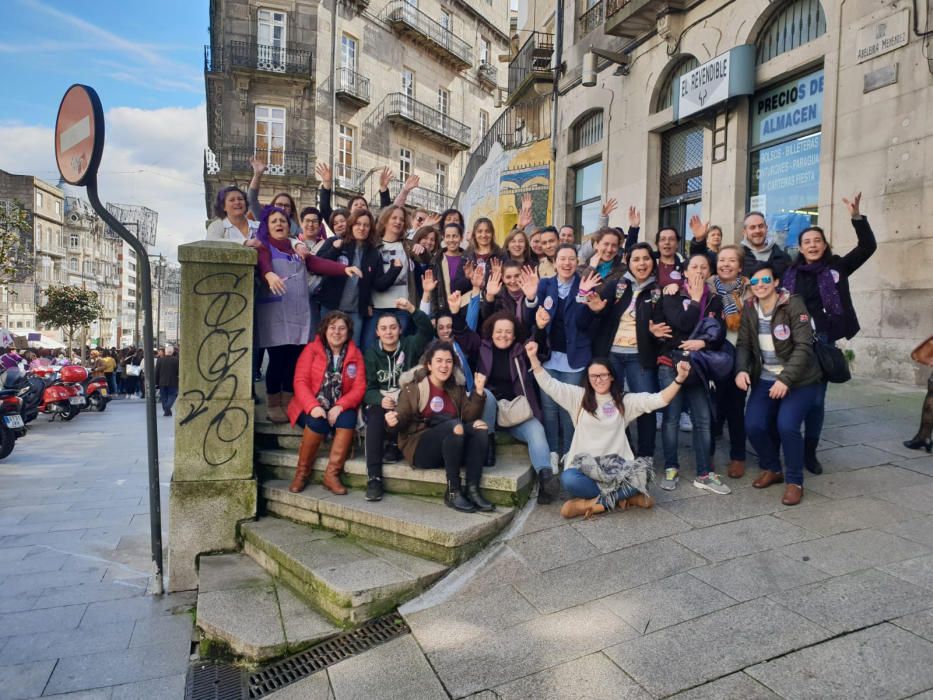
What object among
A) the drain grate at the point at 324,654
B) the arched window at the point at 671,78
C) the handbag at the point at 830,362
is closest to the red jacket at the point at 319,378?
the drain grate at the point at 324,654

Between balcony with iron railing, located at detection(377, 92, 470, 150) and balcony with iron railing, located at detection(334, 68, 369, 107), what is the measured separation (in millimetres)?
1585

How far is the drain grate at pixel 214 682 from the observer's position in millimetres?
3160

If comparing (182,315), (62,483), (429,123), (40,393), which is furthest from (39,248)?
(182,315)

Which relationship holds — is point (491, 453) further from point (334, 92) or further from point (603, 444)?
point (334, 92)

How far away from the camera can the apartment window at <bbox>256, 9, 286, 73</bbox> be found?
26.4 m

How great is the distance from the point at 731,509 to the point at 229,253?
3.90 meters

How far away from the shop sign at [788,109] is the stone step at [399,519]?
7.99 m

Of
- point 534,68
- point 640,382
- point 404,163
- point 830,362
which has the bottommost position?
point 640,382

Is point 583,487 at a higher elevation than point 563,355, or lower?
lower

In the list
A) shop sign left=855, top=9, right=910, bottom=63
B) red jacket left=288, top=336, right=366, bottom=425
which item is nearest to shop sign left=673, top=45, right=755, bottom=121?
shop sign left=855, top=9, right=910, bottom=63

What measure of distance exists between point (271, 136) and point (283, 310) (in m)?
24.2

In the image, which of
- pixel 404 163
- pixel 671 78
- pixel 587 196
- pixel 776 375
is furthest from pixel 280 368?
pixel 404 163

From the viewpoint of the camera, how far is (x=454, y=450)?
437 centimetres

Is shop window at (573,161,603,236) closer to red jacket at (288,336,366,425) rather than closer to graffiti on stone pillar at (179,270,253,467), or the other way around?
red jacket at (288,336,366,425)
